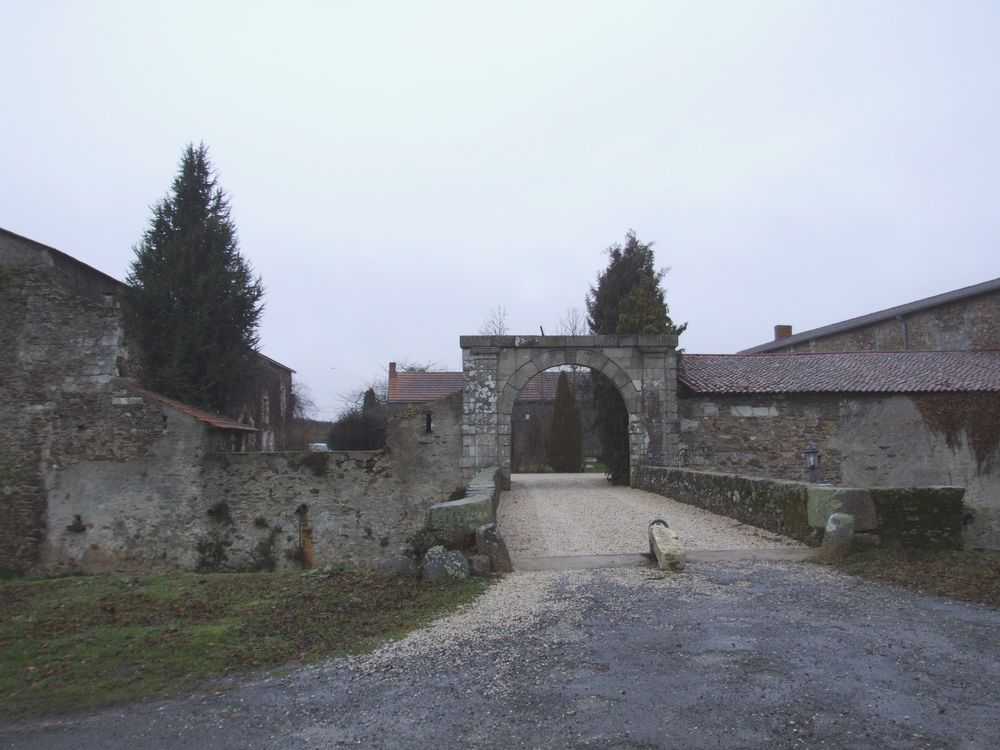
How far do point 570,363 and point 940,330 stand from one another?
1712 centimetres

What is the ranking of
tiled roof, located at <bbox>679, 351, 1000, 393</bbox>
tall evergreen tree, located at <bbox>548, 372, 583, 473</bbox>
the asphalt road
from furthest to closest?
tall evergreen tree, located at <bbox>548, 372, 583, 473</bbox> < tiled roof, located at <bbox>679, 351, 1000, 393</bbox> < the asphalt road

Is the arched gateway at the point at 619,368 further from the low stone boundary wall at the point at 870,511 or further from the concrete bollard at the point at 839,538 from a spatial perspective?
the concrete bollard at the point at 839,538

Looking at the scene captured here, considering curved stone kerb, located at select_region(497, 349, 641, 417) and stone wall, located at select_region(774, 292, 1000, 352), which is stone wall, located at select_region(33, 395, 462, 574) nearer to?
curved stone kerb, located at select_region(497, 349, 641, 417)

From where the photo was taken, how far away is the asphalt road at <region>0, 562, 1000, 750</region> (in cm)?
308

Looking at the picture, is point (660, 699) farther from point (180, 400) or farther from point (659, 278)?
point (659, 278)

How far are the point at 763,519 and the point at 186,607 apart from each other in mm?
6299

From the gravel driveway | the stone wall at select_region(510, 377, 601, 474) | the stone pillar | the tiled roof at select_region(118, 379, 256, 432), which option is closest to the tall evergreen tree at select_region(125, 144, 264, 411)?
the tiled roof at select_region(118, 379, 256, 432)

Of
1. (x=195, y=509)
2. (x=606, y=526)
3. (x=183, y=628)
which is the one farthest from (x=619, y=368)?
(x=183, y=628)

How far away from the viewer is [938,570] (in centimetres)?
581

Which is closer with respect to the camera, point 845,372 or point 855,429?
point 855,429

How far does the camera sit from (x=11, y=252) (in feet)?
44.3

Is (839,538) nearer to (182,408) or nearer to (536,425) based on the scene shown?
(182,408)

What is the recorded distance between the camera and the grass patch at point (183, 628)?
13.9 ft

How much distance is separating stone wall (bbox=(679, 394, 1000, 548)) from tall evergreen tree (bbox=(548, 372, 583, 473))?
13.4 m
